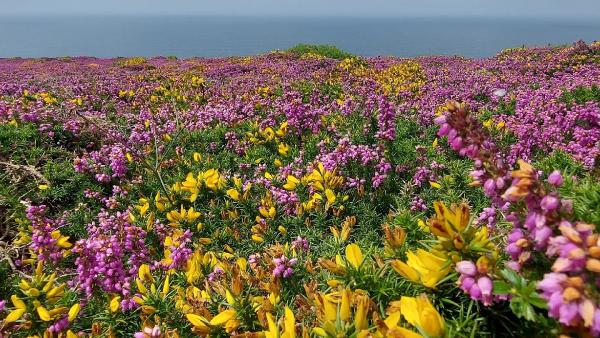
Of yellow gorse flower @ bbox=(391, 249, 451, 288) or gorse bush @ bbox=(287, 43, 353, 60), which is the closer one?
yellow gorse flower @ bbox=(391, 249, 451, 288)

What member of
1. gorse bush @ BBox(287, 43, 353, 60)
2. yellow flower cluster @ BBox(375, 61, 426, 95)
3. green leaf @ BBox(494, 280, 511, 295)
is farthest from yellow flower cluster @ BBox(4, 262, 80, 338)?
gorse bush @ BBox(287, 43, 353, 60)

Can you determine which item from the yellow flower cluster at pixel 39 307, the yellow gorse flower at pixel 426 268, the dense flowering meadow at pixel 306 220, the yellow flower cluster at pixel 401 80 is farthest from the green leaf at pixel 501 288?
the yellow flower cluster at pixel 401 80

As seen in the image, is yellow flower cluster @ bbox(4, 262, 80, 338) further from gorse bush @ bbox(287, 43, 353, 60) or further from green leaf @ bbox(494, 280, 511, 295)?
gorse bush @ bbox(287, 43, 353, 60)

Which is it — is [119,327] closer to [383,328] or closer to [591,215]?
[383,328]

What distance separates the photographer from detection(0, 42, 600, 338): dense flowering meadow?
140 centimetres

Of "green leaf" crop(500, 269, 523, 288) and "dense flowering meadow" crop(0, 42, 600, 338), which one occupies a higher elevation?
"green leaf" crop(500, 269, 523, 288)

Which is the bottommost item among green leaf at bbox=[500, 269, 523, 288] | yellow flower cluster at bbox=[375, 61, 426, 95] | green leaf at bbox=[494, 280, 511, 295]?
yellow flower cluster at bbox=[375, 61, 426, 95]

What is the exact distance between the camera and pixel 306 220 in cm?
399

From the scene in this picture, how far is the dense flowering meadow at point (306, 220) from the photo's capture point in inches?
55.0

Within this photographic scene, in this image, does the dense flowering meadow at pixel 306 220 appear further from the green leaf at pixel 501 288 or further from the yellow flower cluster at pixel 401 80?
the yellow flower cluster at pixel 401 80

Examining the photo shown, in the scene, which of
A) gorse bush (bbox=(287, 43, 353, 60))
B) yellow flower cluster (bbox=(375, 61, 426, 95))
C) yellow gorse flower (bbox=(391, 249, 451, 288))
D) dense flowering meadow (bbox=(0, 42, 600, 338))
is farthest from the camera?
gorse bush (bbox=(287, 43, 353, 60))

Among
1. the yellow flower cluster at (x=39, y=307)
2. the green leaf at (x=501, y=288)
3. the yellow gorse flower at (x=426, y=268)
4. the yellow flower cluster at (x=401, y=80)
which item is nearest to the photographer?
the green leaf at (x=501, y=288)

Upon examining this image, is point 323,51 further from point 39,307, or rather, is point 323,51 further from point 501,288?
point 501,288

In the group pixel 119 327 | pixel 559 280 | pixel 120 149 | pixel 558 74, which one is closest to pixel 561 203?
pixel 559 280
